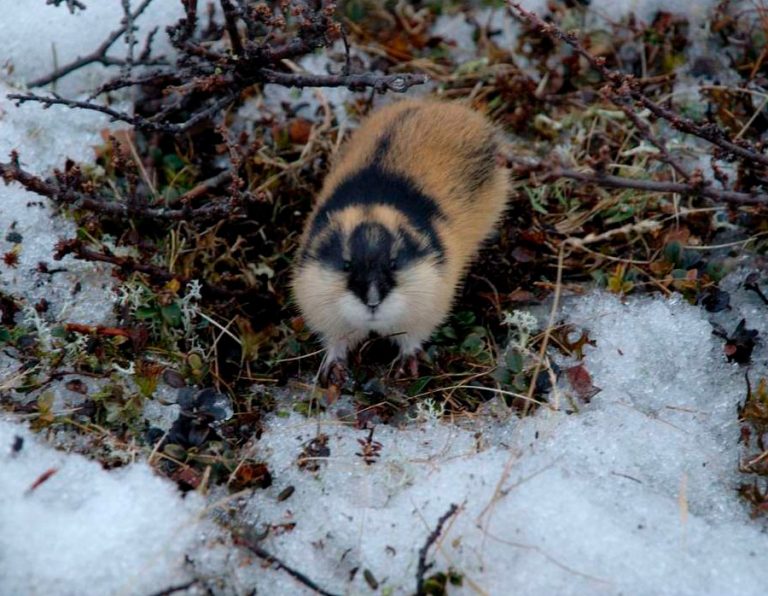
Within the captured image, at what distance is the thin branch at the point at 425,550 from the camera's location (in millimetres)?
3596

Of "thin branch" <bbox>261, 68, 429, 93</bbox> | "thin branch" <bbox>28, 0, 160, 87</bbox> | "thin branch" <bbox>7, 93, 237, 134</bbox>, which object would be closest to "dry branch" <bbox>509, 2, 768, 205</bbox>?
"thin branch" <bbox>261, 68, 429, 93</bbox>

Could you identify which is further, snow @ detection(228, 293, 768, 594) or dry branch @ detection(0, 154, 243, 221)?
dry branch @ detection(0, 154, 243, 221)

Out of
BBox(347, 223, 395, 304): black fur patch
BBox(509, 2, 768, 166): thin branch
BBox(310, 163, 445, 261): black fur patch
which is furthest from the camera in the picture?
BBox(310, 163, 445, 261): black fur patch

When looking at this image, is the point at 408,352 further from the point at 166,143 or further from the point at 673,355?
the point at 166,143

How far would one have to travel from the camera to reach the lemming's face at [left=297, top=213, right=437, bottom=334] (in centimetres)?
469

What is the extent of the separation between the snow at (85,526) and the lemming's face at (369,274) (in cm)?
131

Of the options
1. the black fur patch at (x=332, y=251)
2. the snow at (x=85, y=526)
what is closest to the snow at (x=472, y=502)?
the snow at (x=85, y=526)

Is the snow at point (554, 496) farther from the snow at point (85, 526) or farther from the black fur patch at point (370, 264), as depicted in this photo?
the black fur patch at point (370, 264)

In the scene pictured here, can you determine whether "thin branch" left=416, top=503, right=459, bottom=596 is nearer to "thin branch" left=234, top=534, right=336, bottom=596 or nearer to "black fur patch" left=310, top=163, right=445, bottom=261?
"thin branch" left=234, top=534, right=336, bottom=596

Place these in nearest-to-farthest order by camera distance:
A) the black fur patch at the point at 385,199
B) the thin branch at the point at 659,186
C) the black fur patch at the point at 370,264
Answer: the thin branch at the point at 659,186
the black fur patch at the point at 370,264
the black fur patch at the point at 385,199

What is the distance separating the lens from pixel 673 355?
16.3ft

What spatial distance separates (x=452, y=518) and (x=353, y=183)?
6.90 ft

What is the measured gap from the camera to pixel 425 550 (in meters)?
3.62

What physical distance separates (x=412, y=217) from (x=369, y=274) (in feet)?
1.81
